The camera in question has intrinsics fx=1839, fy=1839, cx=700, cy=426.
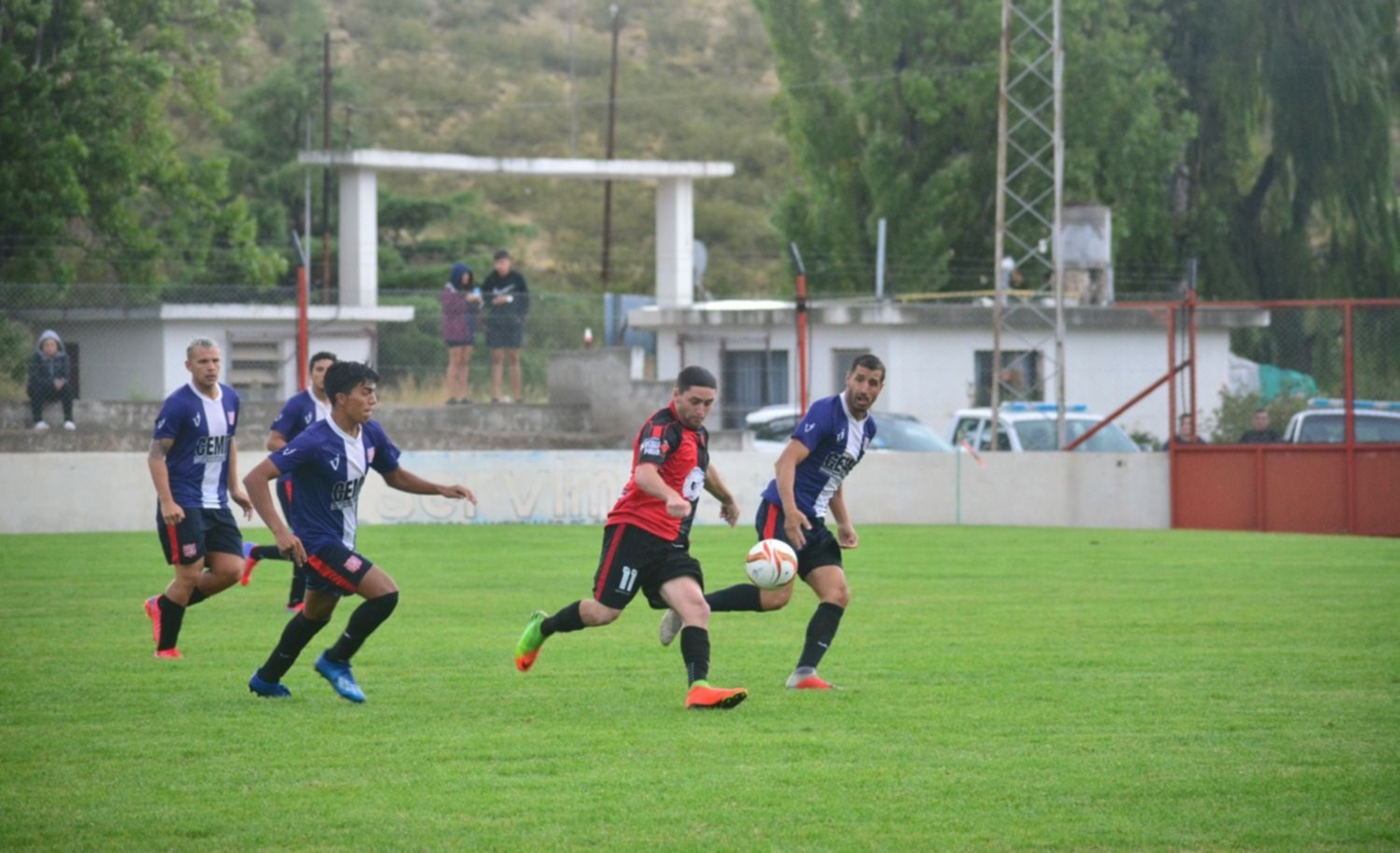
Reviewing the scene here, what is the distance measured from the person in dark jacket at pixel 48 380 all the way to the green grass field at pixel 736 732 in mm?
9376

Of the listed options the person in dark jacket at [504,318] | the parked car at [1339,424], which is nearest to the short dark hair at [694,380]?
the person in dark jacket at [504,318]

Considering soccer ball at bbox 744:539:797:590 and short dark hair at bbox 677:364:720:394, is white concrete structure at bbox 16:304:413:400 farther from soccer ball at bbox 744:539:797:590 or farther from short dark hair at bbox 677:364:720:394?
short dark hair at bbox 677:364:720:394

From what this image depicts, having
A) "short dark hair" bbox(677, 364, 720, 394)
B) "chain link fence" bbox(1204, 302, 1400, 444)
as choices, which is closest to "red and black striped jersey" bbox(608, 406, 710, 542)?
"short dark hair" bbox(677, 364, 720, 394)

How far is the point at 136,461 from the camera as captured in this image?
77.2 feet

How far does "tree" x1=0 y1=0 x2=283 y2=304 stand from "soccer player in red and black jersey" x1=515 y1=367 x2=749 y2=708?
2418 centimetres

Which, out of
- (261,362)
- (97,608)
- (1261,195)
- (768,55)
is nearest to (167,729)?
Result: (97,608)

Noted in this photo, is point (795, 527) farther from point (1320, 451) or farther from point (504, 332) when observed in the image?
point (504, 332)

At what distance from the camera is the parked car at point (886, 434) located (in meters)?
28.0

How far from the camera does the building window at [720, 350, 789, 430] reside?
31.7 meters

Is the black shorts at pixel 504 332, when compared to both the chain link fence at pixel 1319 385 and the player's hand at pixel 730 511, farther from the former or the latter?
the player's hand at pixel 730 511

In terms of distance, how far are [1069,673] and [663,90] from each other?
83120mm

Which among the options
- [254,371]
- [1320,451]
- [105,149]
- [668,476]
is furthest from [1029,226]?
[668,476]

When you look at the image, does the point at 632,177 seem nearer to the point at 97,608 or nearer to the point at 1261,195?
the point at 1261,195

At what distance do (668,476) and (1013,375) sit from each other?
81.5 ft
